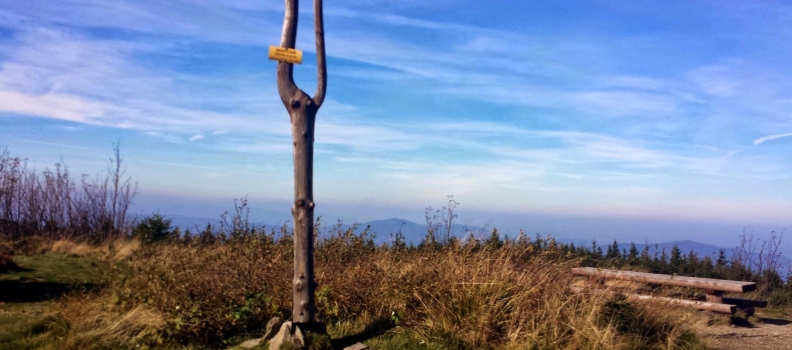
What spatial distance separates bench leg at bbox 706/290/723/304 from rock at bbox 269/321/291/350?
22.9 feet

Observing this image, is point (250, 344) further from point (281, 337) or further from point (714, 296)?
point (714, 296)

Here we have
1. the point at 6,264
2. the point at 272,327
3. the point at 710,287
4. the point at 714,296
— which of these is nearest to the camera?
the point at 272,327

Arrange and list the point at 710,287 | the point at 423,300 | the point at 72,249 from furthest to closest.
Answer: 1. the point at 72,249
2. the point at 710,287
3. the point at 423,300

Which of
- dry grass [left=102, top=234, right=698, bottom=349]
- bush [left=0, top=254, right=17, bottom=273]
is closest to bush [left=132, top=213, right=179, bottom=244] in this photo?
bush [left=0, top=254, right=17, bottom=273]

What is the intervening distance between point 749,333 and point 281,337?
21.5 feet

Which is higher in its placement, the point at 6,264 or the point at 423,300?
the point at 6,264

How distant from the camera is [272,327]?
21.5 ft

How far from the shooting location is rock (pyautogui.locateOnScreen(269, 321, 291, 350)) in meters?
6.15

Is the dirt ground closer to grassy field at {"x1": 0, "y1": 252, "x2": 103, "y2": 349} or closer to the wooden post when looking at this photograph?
the wooden post

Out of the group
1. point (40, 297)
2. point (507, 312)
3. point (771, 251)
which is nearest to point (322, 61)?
point (507, 312)

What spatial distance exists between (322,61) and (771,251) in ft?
43.1

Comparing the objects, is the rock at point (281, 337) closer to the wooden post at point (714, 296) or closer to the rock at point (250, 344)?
the rock at point (250, 344)

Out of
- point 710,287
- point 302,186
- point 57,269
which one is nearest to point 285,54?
point 302,186

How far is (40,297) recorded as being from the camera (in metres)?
8.90
